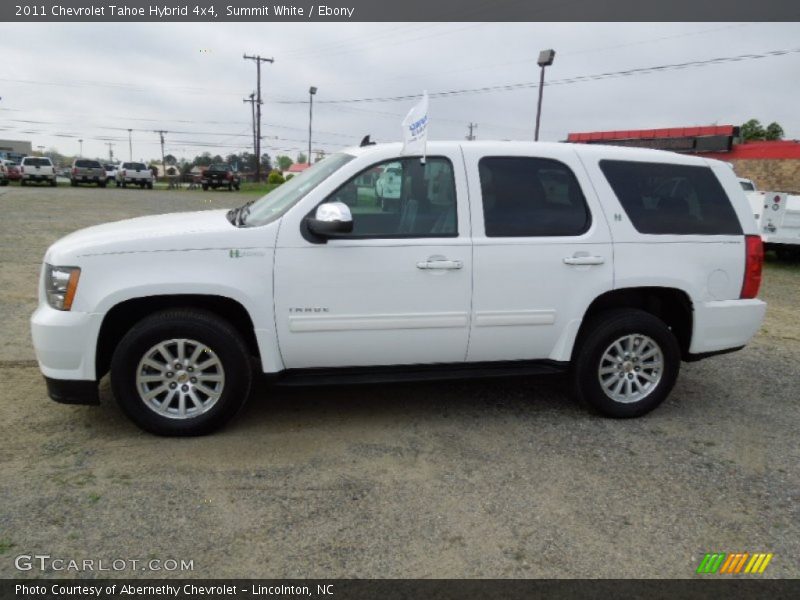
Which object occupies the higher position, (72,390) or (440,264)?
(440,264)

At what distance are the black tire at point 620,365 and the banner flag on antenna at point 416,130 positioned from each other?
1.72 meters

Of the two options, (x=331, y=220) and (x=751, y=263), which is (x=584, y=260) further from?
(x=331, y=220)

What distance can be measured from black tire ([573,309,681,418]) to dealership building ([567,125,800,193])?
79.0ft

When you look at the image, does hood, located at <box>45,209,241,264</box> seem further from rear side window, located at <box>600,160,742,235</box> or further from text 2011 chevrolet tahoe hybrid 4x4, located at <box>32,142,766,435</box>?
rear side window, located at <box>600,160,742,235</box>

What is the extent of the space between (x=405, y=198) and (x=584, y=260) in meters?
1.27

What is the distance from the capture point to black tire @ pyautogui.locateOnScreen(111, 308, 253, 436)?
366 cm

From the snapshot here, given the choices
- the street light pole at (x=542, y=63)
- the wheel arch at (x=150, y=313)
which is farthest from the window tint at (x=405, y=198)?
the street light pole at (x=542, y=63)

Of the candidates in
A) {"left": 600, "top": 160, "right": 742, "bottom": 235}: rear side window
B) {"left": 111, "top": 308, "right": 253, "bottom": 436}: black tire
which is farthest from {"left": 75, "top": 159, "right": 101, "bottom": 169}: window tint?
{"left": 600, "top": 160, "right": 742, "bottom": 235}: rear side window

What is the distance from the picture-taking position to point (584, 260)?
411 centimetres

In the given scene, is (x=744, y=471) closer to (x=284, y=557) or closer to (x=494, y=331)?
(x=494, y=331)

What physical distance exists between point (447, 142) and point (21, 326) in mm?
4802

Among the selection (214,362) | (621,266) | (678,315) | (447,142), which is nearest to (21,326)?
(214,362)

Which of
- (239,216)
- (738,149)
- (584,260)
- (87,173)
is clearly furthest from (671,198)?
(87,173)
